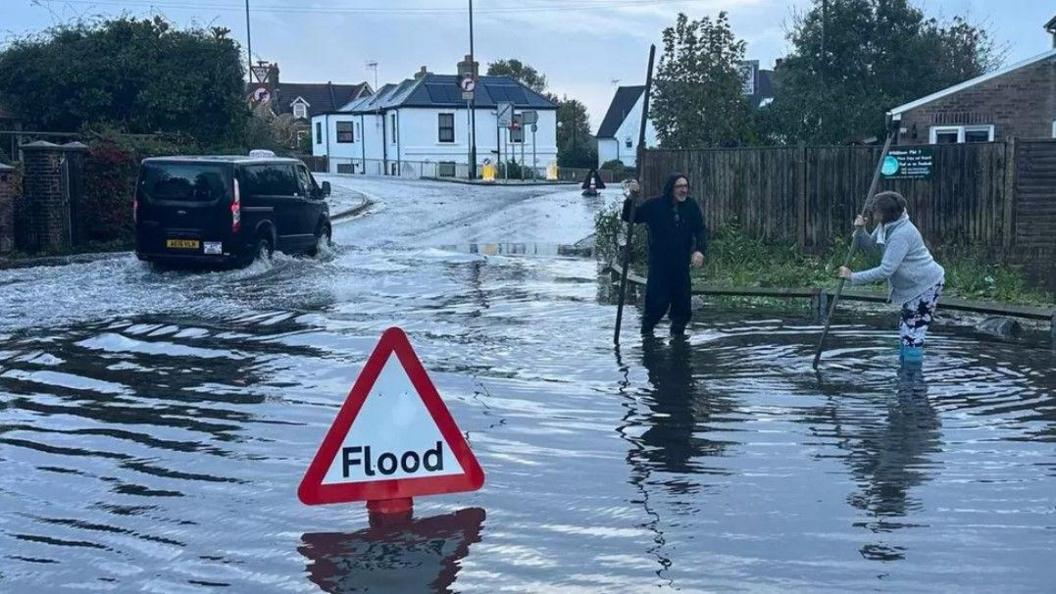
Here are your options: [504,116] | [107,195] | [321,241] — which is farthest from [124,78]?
[504,116]

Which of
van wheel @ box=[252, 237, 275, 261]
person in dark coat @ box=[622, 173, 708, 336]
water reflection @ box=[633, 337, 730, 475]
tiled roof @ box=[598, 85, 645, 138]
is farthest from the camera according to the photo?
tiled roof @ box=[598, 85, 645, 138]

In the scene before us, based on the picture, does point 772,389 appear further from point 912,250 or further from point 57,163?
point 57,163

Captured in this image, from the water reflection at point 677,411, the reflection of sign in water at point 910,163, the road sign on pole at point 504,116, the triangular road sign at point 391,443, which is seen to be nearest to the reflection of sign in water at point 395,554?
the triangular road sign at point 391,443

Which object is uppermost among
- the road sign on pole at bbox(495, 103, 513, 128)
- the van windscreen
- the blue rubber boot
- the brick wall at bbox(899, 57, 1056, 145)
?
the road sign on pole at bbox(495, 103, 513, 128)

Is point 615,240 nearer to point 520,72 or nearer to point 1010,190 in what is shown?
point 1010,190

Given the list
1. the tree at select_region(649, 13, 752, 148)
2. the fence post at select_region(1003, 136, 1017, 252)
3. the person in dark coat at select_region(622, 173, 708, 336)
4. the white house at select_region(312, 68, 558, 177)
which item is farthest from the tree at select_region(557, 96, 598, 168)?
the person in dark coat at select_region(622, 173, 708, 336)

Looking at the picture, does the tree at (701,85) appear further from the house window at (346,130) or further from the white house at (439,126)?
the house window at (346,130)

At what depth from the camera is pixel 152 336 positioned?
1378cm

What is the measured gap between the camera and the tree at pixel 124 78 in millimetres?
32500

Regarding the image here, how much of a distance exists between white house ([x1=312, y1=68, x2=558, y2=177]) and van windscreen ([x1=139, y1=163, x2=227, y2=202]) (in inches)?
1878

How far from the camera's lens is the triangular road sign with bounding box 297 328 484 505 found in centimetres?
648

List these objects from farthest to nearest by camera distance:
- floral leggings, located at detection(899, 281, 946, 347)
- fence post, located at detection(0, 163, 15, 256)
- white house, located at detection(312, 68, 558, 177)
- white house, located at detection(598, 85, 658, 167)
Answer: white house, located at detection(598, 85, 658, 167) → white house, located at detection(312, 68, 558, 177) → fence post, located at detection(0, 163, 15, 256) → floral leggings, located at detection(899, 281, 946, 347)

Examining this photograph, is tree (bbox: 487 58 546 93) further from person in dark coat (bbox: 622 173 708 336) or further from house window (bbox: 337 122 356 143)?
person in dark coat (bbox: 622 173 708 336)

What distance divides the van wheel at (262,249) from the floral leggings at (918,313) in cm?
1207
